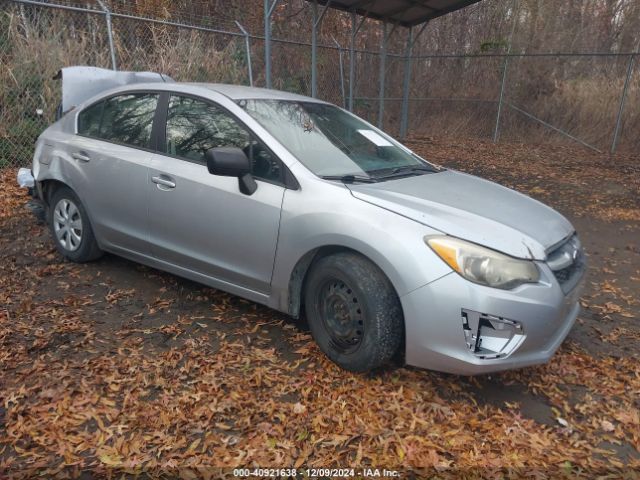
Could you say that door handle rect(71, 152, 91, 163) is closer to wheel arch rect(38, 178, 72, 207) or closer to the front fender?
wheel arch rect(38, 178, 72, 207)

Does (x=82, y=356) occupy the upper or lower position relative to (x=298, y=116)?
lower

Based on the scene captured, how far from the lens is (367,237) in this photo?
2801 mm

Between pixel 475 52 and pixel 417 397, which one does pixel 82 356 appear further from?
pixel 475 52

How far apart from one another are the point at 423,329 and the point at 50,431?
1.96 metres

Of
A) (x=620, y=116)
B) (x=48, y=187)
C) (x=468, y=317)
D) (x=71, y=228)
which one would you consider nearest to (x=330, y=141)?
(x=468, y=317)

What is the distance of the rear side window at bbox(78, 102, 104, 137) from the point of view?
14.3ft

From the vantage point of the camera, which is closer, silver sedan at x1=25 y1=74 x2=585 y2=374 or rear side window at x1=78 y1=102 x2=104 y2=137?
silver sedan at x1=25 y1=74 x2=585 y2=374

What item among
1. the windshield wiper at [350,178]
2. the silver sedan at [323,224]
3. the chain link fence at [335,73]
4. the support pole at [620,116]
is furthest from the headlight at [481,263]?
the support pole at [620,116]

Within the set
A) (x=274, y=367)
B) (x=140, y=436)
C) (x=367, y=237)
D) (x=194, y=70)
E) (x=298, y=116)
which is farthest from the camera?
(x=194, y=70)

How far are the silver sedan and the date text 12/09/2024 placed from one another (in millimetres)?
644

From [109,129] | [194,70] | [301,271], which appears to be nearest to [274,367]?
[301,271]

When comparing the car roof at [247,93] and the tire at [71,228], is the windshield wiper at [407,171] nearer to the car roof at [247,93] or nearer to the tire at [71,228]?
the car roof at [247,93]

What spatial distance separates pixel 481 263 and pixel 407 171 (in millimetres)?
1272

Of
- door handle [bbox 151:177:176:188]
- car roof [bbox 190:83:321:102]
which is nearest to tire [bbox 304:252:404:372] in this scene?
door handle [bbox 151:177:176:188]
